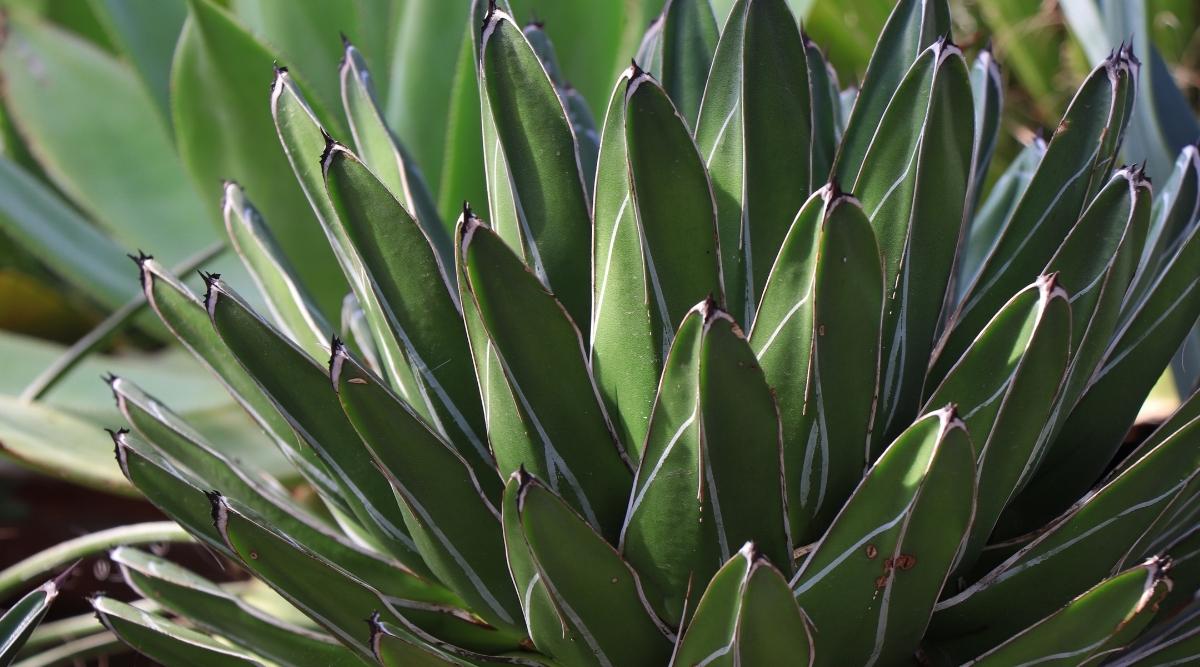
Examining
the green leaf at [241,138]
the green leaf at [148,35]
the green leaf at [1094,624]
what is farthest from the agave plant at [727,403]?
the green leaf at [148,35]

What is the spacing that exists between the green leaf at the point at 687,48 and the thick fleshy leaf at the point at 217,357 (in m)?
0.32

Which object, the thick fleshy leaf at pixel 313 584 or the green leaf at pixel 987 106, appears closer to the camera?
the thick fleshy leaf at pixel 313 584

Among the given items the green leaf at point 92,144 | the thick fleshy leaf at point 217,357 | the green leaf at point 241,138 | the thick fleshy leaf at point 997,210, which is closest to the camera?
the thick fleshy leaf at point 217,357

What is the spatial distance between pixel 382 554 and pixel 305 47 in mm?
633

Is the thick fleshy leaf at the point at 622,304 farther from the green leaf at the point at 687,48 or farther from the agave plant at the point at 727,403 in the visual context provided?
the green leaf at the point at 687,48

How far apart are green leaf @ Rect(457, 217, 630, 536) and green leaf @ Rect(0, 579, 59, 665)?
246 millimetres

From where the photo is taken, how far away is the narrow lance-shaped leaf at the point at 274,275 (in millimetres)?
729

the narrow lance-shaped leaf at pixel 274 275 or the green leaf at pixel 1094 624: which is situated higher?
the narrow lance-shaped leaf at pixel 274 275

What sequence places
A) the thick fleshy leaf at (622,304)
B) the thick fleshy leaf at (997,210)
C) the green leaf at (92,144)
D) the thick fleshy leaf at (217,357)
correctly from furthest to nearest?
the green leaf at (92,144)
the thick fleshy leaf at (997,210)
the thick fleshy leaf at (217,357)
the thick fleshy leaf at (622,304)

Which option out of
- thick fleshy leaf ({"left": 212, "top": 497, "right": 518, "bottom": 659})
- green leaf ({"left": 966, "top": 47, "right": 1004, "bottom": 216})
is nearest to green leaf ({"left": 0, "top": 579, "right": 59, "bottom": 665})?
thick fleshy leaf ({"left": 212, "top": 497, "right": 518, "bottom": 659})

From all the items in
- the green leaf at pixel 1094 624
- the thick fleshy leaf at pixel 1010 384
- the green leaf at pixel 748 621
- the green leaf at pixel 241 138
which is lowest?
the green leaf at pixel 1094 624

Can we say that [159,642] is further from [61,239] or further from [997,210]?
[61,239]

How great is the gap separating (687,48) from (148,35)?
69 centimetres

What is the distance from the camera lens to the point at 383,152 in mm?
736
